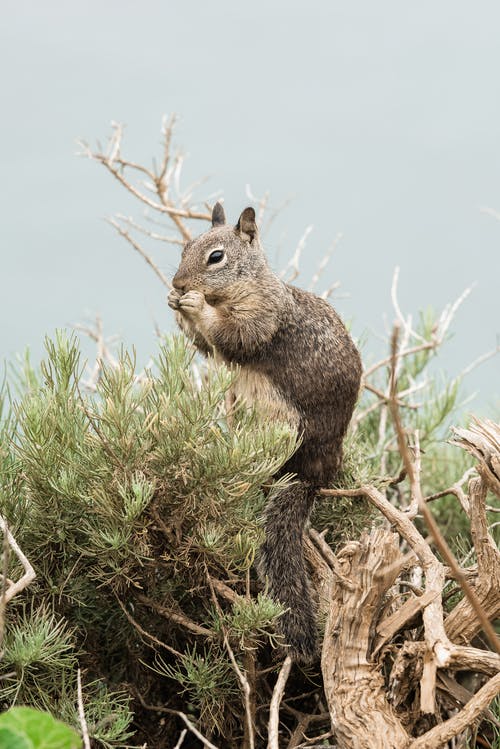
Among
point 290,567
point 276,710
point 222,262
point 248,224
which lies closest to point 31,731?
point 276,710

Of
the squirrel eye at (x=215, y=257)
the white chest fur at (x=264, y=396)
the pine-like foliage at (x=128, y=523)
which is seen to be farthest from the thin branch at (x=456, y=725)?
the squirrel eye at (x=215, y=257)

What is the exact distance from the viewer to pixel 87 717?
7.75ft

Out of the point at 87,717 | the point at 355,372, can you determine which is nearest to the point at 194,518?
the point at 87,717

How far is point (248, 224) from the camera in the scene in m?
3.03

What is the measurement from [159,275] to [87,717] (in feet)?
6.87

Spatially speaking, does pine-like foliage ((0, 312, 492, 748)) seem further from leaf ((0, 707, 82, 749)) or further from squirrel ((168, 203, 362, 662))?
leaf ((0, 707, 82, 749))

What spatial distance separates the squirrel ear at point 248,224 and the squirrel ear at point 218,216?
0.94 feet

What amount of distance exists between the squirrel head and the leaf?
170 cm

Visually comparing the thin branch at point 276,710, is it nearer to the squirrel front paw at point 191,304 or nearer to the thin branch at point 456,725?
the thin branch at point 456,725

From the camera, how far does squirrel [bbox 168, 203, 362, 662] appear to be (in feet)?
9.07

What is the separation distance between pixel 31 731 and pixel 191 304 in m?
1.60

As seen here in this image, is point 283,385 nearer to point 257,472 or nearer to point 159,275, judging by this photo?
point 257,472

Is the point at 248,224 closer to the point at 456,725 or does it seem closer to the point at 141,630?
the point at 141,630

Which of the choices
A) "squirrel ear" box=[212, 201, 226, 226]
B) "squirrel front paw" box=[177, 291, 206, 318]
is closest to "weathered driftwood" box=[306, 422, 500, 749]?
"squirrel front paw" box=[177, 291, 206, 318]
